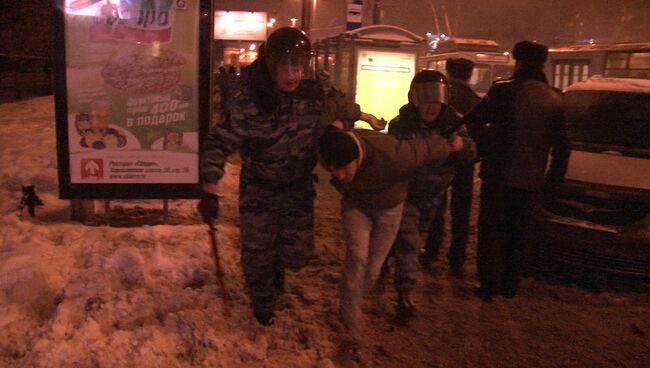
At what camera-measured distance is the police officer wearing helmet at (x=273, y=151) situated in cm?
382

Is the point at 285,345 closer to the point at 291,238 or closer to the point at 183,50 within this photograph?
the point at 291,238

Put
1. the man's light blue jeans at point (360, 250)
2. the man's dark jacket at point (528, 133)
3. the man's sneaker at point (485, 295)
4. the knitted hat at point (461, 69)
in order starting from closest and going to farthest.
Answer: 1. the man's light blue jeans at point (360, 250)
2. the man's dark jacket at point (528, 133)
3. the man's sneaker at point (485, 295)
4. the knitted hat at point (461, 69)

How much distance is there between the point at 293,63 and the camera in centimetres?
382

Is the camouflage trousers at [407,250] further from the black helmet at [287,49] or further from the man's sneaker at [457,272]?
the black helmet at [287,49]

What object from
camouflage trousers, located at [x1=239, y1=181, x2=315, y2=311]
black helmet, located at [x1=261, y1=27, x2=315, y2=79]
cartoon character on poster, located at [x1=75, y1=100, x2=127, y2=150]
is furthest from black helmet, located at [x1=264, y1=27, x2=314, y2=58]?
cartoon character on poster, located at [x1=75, y1=100, x2=127, y2=150]

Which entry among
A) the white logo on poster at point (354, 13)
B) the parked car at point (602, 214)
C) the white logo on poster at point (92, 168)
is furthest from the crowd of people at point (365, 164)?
the white logo on poster at point (354, 13)

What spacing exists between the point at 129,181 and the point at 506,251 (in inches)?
131

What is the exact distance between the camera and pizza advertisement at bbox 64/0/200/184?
5195 mm

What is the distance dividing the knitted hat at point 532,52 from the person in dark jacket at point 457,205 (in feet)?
3.17

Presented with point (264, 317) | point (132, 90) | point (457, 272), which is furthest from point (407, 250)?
point (132, 90)

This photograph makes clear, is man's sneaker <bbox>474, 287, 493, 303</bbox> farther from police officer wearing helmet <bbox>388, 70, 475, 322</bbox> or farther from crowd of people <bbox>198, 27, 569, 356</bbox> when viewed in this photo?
police officer wearing helmet <bbox>388, 70, 475, 322</bbox>

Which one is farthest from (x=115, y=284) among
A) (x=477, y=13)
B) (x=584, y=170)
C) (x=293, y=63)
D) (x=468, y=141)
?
(x=477, y=13)

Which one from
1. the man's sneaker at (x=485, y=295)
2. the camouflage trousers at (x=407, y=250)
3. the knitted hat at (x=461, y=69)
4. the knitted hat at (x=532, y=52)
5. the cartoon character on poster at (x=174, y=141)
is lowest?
the man's sneaker at (x=485, y=295)

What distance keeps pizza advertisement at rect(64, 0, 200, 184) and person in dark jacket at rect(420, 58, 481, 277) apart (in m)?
2.28
